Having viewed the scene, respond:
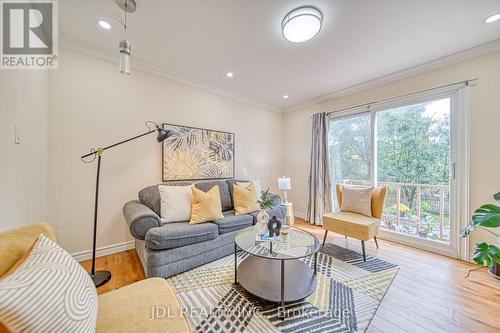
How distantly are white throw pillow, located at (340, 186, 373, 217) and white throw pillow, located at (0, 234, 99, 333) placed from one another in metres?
2.88

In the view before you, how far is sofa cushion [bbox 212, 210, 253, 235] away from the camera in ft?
7.73

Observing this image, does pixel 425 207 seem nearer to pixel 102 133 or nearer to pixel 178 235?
pixel 178 235

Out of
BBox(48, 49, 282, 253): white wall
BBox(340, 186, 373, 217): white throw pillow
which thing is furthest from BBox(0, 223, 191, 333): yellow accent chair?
BBox(340, 186, 373, 217): white throw pillow

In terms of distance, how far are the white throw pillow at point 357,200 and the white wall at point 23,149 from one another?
3316mm

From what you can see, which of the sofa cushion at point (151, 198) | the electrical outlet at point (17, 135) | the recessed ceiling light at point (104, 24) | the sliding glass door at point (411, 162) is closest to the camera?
the electrical outlet at point (17, 135)

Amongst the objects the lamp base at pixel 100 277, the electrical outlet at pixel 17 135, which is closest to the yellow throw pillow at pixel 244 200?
the lamp base at pixel 100 277

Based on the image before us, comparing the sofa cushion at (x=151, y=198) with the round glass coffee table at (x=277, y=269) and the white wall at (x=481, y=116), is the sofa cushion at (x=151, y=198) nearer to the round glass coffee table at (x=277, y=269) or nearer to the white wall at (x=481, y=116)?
the round glass coffee table at (x=277, y=269)

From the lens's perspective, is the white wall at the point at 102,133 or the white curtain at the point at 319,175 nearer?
the white wall at the point at 102,133

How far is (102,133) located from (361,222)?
3.36m

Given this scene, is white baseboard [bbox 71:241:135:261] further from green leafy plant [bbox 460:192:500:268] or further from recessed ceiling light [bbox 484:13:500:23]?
recessed ceiling light [bbox 484:13:500:23]

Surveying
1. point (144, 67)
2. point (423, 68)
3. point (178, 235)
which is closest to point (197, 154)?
point (144, 67)

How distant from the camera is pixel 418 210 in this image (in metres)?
2.91

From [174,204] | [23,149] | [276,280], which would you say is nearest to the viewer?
[23,149]

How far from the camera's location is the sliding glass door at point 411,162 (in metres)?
2.60
